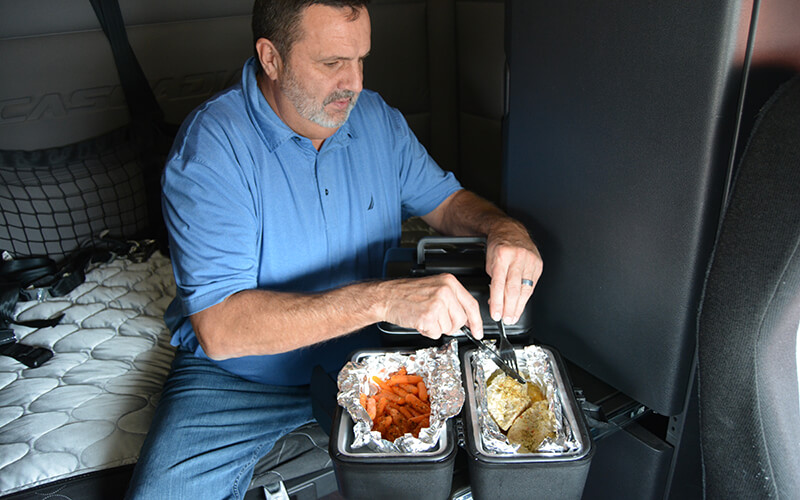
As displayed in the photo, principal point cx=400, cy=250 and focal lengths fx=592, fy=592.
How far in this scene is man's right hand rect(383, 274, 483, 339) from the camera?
1.03 meters

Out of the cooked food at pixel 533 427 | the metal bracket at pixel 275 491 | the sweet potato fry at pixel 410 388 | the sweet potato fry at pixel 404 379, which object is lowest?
the metal bracket at pixel 275 491

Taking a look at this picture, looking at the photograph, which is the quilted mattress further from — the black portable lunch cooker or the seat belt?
the black portable lunch cooker

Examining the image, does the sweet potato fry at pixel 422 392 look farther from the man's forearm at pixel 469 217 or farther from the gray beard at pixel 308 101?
the gray beard at pixel 308 101

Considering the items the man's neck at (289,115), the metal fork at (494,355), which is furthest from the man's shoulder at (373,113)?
the metal fork at (494,355)

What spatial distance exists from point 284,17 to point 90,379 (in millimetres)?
1073

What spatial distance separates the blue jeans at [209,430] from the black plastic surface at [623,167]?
0.66m

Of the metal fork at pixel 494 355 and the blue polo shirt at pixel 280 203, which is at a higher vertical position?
the blue polo shirt at pixel 280 203

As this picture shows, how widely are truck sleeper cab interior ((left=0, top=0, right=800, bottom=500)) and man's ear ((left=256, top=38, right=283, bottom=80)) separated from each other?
→ 520 mm

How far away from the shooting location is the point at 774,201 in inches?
27.6

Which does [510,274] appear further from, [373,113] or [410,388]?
[373,113]

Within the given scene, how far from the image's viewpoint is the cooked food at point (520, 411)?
88 centimetres

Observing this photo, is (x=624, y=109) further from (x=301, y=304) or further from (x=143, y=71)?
(x=143, y=71)

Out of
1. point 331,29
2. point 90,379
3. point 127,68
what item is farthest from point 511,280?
point 127,68

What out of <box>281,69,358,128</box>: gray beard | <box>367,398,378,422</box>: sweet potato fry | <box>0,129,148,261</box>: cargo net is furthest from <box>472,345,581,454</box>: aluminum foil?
<box>0,129,148,261</box>: cargo net
